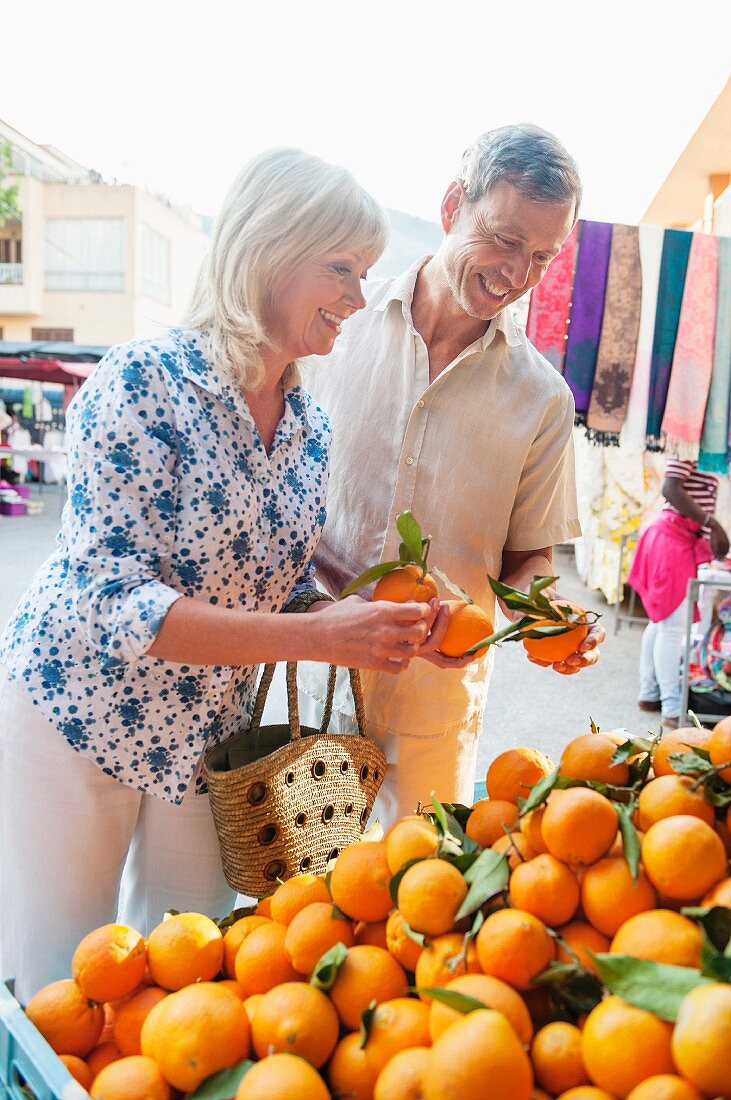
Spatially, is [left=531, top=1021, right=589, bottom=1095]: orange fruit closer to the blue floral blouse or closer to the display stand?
the blue floral blouse

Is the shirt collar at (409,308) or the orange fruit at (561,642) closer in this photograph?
the orange fruit at (561,642)

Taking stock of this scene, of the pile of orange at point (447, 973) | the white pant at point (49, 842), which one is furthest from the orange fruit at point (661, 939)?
the white pant at point (49, 842)

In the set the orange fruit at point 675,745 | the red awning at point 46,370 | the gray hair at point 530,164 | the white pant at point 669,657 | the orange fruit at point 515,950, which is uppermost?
the red awning at point 46,370

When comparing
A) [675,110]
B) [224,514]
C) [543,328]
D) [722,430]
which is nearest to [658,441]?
[722,430]

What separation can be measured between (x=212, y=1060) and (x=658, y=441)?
11.0 ft

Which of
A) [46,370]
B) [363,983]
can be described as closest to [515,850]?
[363,983]

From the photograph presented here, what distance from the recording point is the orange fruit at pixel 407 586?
146cm

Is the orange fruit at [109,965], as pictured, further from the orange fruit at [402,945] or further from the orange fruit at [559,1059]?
the orange fruit at [559,1059]

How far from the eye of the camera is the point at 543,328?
377 centimetres

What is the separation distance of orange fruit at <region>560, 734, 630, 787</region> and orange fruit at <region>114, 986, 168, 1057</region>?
1.96 ft

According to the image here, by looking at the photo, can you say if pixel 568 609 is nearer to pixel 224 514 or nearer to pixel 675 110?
pixel 224 514

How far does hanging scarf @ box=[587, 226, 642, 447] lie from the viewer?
370 cm

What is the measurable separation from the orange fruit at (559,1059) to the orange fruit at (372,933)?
254 mm

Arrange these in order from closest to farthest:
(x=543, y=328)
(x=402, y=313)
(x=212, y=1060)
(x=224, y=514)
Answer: (x=212, y=1060), (x=224, y=514), (x=402, y=313), (x=543, y=328)
